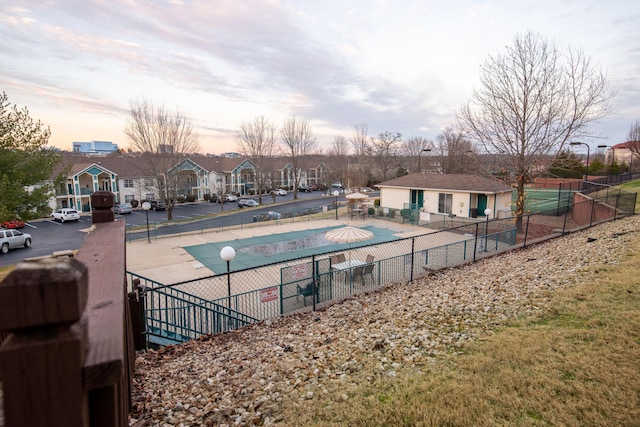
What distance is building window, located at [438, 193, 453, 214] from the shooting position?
30.7 meters

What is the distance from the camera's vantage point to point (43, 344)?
913 mm

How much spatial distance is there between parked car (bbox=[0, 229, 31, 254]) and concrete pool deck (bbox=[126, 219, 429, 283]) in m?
7.64

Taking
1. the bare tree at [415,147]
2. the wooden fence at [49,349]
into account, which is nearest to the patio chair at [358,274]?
the wooden fence at [49,349]

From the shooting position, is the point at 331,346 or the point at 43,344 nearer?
the point at 43,344

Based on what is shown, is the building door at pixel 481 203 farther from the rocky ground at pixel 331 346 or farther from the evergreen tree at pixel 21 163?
the evergreen tree at pixel 21 163

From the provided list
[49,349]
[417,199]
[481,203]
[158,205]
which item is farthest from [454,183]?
[158,205]

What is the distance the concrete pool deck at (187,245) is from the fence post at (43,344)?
1472 centimetres

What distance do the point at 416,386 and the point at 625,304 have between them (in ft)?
15.3

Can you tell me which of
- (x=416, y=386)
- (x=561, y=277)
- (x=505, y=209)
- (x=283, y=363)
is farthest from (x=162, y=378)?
(x=505, y=209)

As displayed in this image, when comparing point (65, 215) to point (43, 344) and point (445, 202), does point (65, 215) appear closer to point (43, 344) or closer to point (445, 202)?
point (445, 202)

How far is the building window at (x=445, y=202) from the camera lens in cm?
3069

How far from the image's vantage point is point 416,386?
417cm

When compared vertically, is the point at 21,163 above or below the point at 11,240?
above

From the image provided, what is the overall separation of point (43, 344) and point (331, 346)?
5464mm
